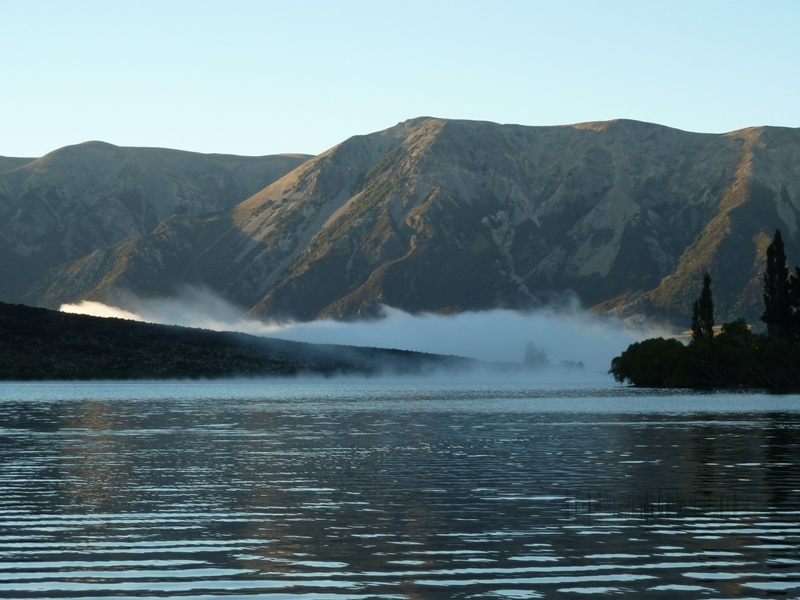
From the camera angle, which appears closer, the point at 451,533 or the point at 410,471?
the point at 451,533

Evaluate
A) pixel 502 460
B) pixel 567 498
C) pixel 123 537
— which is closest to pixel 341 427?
pixel 502 460

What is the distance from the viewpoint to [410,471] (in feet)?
218

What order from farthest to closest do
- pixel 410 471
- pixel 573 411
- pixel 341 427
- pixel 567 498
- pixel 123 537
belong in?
pixel 573 411, pixel 341 427, pixel 410 471, pixel 567 498, pixel 123 537

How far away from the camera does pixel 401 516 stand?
47.3m

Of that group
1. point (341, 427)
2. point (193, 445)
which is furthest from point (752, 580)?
point (341, 427)

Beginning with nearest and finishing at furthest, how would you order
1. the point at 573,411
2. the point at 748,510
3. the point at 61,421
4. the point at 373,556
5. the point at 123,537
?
the point at 373,556, the point at 123,537, the point at 748,510, the point at 61,421, the point at 573,411

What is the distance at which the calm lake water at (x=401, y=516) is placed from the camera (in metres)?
34.2

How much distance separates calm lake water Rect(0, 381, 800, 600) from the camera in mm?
34219

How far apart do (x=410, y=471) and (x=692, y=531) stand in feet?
81.7

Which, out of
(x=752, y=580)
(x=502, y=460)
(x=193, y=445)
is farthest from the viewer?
(x=193, y=445)

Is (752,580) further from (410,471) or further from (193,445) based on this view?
(193,445)

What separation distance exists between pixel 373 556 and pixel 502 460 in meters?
36.1

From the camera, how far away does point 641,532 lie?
42812 millimetres

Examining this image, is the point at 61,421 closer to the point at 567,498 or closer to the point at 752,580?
the point at 567,498
